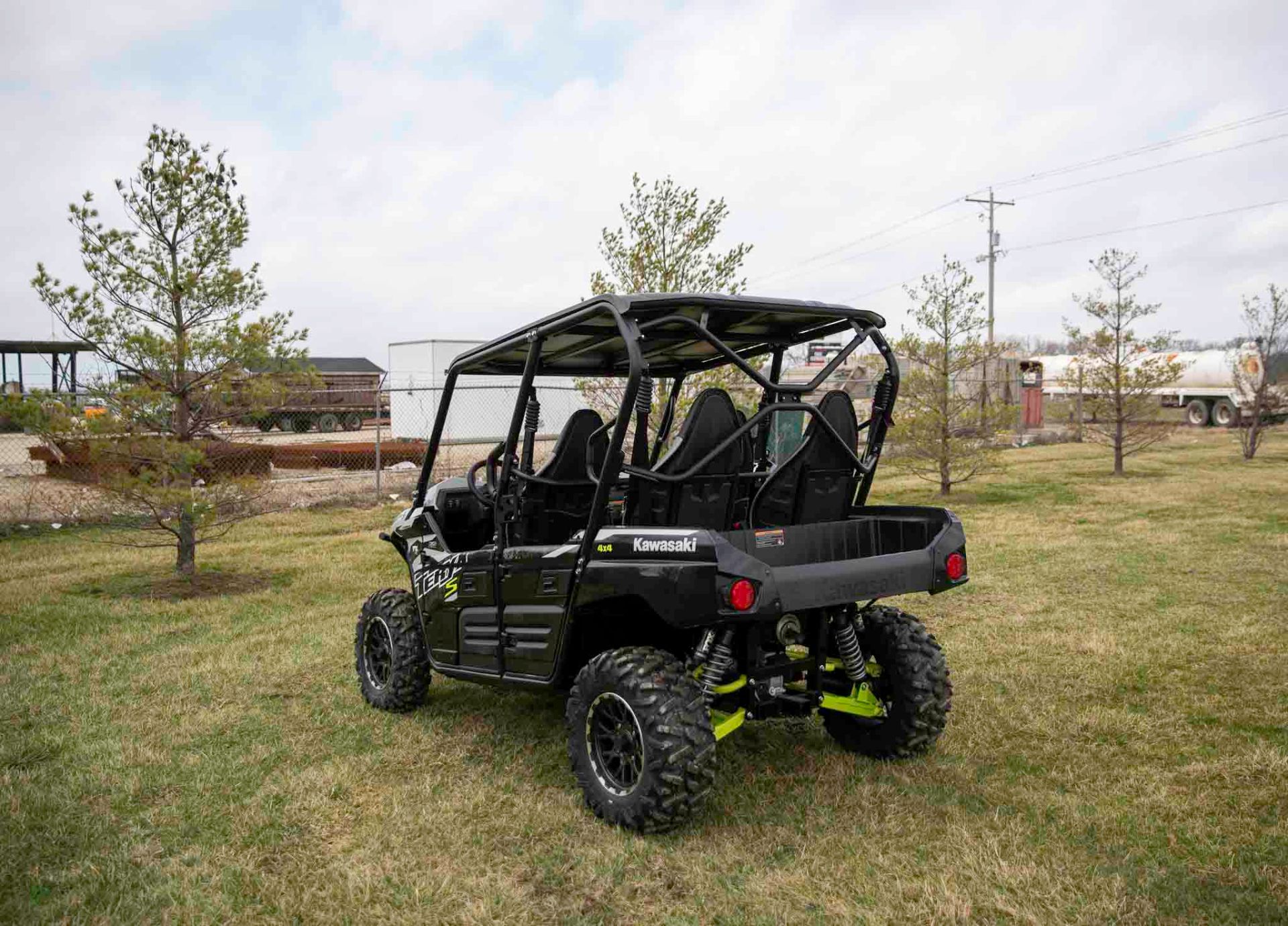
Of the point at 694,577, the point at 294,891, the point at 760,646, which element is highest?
the point at 694,577

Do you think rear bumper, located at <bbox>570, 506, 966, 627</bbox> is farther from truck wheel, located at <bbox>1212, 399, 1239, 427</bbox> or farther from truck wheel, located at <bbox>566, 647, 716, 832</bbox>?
→ truck wheel, located at <bbox>1212, 399, 1239, 427</bbox>

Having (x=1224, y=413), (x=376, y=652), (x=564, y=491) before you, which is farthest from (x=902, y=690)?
(x=1224, y=413)

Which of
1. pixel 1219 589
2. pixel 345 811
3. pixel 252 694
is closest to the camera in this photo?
pixel 345 811

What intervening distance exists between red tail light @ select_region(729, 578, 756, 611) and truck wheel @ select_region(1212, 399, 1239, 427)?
34624 mm

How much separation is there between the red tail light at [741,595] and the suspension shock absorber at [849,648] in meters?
0.90

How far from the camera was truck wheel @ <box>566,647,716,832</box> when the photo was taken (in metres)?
3.60

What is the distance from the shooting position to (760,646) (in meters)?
4.11

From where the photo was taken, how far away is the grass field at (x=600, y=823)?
3.29 m

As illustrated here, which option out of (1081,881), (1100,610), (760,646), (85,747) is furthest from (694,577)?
(1100,610)

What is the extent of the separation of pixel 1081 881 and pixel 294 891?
2.68 m

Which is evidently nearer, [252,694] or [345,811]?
[345,811]

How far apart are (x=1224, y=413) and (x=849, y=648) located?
35.3 m

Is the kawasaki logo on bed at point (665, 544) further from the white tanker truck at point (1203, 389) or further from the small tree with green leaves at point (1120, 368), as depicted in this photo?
the white tanker truck at point (1203, 389)

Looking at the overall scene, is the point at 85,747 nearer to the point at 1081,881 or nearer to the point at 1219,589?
the point at 1081,881
